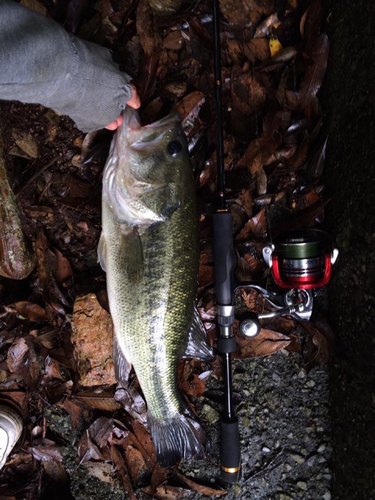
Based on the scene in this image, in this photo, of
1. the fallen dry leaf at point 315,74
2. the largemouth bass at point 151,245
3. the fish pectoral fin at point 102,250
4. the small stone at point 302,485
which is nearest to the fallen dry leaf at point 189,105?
the largemouth bass at point 151,245

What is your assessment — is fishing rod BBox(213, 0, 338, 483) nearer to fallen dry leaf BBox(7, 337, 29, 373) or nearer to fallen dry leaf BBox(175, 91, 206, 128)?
fallen dry leaf BBox(175, 91, 206, 128)

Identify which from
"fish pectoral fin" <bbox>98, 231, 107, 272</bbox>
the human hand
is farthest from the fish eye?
"fish pectoral fin" <bbox>98, 231, 107, 272</bbox>

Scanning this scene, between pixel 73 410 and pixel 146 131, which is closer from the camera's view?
pixel 146 131

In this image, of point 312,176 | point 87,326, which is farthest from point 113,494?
point 312,176

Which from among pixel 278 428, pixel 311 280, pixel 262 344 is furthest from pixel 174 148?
pixel 278 428

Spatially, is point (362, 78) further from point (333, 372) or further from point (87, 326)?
point (87, 326)

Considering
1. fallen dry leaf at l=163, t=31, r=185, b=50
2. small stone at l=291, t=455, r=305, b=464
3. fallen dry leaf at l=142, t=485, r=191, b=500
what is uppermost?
fallen dry leaf at l=163, t=31, r=185, b=50

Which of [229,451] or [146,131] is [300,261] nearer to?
[146,131]
